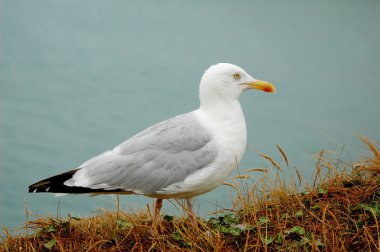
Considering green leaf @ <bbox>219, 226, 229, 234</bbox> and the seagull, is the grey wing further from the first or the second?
green leaf @ <bbox>219, 226, 229, 234</bbox>

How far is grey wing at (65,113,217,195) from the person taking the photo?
4996mm

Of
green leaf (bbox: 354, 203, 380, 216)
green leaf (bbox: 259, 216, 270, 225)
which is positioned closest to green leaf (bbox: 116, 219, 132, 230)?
green leaf (bbox: 259, 216, 270, 225)

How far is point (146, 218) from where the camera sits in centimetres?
564

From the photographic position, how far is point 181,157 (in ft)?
16.5

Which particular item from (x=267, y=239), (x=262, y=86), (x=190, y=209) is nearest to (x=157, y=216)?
(x=190, y=209)

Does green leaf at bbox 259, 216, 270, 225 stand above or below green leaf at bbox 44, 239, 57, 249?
below

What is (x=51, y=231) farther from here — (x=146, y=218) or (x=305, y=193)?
(x=305, y=193)

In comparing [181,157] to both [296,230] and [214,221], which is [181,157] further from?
[296,230]

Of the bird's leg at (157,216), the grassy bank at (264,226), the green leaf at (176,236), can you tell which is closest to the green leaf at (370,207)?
the grassy bank at (264,226)

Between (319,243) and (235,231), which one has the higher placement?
(235,231)

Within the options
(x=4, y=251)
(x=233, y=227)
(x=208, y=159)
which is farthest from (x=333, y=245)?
(x=4, y=251)

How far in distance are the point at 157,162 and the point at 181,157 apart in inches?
9.2

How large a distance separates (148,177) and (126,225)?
62 centimetres

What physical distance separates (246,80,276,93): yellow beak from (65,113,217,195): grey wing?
68 centimetres
